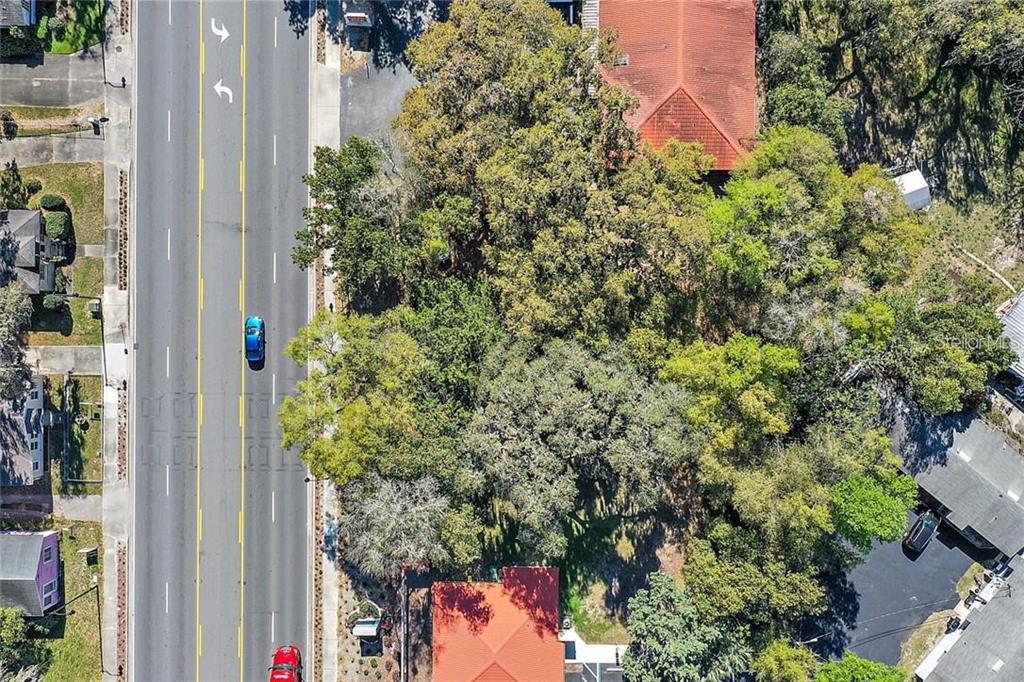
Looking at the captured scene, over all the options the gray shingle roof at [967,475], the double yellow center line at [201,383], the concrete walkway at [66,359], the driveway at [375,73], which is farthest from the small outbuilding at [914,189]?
the concrete walkway at [66,359]

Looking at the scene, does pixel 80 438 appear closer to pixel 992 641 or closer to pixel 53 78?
pixel 53 78

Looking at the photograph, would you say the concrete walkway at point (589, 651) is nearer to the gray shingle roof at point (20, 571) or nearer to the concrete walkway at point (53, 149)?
the gray shingle roof at point (20, 571)

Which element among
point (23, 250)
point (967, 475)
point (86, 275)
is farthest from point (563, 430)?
point (23, 250)

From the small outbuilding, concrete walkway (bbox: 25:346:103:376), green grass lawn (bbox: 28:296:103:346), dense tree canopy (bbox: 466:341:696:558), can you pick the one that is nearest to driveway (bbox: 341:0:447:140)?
dense tree canopy (bbox: 466:341:696:558)

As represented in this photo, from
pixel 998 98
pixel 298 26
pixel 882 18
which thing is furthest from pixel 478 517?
pixel 998 98

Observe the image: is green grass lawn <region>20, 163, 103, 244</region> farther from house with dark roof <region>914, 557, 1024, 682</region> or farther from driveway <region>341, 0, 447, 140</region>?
house with dark roof <region>914, 557, 1024, 682</region>
